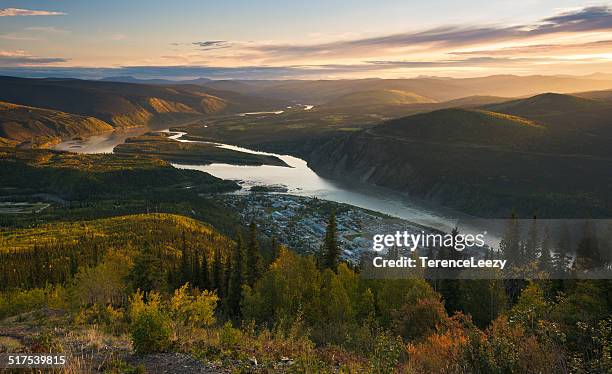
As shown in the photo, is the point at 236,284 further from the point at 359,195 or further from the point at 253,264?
the point at 359,195

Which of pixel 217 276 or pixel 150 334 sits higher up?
pixel 150 334

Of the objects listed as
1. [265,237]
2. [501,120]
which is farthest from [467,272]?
[501,120]

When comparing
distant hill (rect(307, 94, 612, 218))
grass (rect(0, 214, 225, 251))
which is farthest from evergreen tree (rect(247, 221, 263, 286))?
distant hill (rect(307, 94, 612, 218))

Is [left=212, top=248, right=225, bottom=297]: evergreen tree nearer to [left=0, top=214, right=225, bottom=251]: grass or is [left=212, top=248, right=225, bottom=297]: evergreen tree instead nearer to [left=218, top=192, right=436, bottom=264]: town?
[left=218, top=192, right=436, bottom=264]: town

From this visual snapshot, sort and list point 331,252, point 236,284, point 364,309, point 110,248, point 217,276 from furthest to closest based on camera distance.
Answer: point 110,248 < point 217,276 < point 331,252 < point 236,284 < point 364,309

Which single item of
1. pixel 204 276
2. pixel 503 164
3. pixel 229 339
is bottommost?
pixel 204 276

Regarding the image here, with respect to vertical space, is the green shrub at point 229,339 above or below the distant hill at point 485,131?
above

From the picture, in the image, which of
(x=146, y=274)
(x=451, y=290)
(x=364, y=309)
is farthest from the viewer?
(x=146, y=274)

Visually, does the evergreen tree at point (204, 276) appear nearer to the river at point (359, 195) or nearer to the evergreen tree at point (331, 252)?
the evergreen tree at point (331, 252)

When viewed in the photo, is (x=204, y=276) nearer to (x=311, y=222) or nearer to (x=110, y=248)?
(x=110, y=248)

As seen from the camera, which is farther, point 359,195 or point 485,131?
point 485,131

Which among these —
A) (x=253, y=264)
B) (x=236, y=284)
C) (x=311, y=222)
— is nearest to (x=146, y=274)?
(x=236, y=284)

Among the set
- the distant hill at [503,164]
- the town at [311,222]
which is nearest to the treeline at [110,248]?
the town at [311,222]
